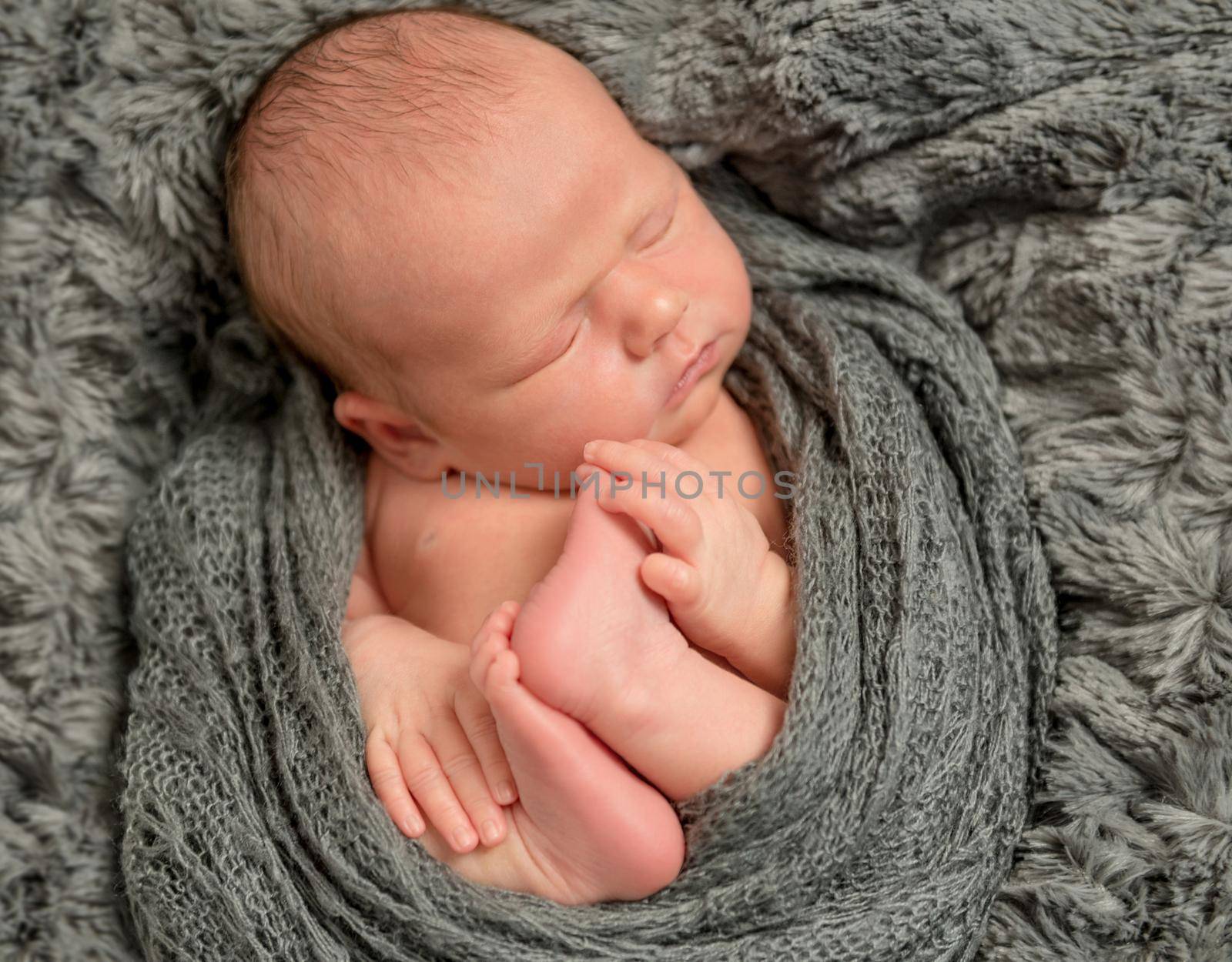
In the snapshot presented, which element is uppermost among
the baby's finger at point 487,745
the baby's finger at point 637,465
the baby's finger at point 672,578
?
the baby's finger at point 637,465

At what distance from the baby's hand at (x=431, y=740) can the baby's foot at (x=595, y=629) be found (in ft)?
0.44

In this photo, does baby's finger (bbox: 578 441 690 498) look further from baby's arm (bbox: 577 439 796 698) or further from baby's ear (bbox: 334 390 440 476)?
baby's ear (bbox: 334 390 440 476)

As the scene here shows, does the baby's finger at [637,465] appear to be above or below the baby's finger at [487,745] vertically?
above

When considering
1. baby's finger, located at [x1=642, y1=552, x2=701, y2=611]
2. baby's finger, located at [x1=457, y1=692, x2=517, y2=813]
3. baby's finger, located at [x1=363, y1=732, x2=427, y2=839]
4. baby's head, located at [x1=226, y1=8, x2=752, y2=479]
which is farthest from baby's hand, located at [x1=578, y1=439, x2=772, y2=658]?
baby's finger, located at [x1=363, y1=732, x2=427, y2=839]

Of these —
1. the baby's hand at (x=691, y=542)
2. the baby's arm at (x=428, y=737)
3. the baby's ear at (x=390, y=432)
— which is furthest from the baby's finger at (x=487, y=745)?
the baby's ear at (x=390, y=432)

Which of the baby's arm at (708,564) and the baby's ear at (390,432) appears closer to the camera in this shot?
the baby's arm at (708,564)

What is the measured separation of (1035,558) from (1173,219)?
408 mm

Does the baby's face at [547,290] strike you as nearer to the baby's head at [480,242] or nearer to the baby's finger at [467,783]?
the baby's head at [480,242]

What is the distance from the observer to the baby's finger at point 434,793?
1.21 meters

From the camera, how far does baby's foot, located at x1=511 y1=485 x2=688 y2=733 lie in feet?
3.72

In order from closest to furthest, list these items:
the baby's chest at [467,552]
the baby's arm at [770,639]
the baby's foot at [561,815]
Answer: the baby's foot at [561,815], the baby's arm at [770,639], the baby's chest at [467,552]

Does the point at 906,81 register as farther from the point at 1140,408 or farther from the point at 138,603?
the point at 138,603

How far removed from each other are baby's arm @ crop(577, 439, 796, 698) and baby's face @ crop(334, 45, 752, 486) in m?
0.09

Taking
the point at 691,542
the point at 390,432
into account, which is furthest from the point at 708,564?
the point at 390,432
